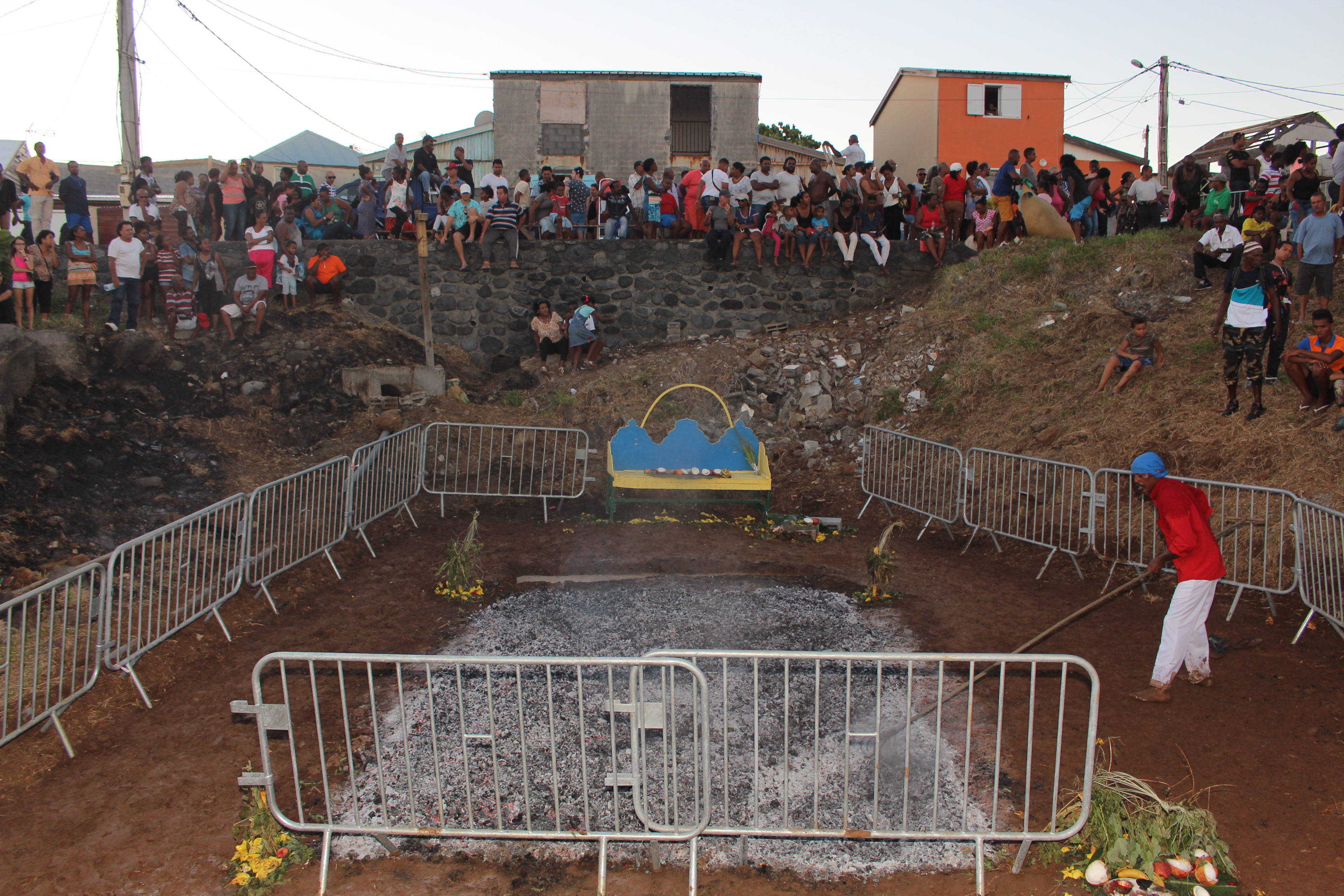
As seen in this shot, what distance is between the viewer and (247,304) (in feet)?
44.8

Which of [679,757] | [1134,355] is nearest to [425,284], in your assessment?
[1134,355]

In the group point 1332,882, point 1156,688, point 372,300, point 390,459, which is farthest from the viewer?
point 372,300

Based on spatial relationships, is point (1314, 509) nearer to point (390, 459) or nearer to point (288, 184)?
point (390, 459)

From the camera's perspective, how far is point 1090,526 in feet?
26.9

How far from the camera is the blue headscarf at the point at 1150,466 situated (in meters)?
5.82

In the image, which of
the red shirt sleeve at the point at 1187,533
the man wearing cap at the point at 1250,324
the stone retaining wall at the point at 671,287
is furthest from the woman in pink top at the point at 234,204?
the man wearing cap at the point at 1250,324

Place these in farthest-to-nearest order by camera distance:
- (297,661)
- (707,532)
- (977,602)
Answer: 1. (707,532)
2. (977,602)
3. (297,661)

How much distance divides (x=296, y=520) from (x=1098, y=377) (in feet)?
33.0

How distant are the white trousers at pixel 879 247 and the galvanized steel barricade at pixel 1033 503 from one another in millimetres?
5941

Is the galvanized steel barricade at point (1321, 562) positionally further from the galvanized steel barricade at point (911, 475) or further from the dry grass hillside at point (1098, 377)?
the galvanized steel barricade at point (911, 475)

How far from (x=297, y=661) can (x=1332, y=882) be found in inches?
253

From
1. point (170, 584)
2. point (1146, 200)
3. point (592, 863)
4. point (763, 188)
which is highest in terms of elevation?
point (763, 188)

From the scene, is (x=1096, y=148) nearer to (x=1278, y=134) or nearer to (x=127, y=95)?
(x=1278, y=134)

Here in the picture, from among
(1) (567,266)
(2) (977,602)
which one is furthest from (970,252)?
(2) (977,602)
